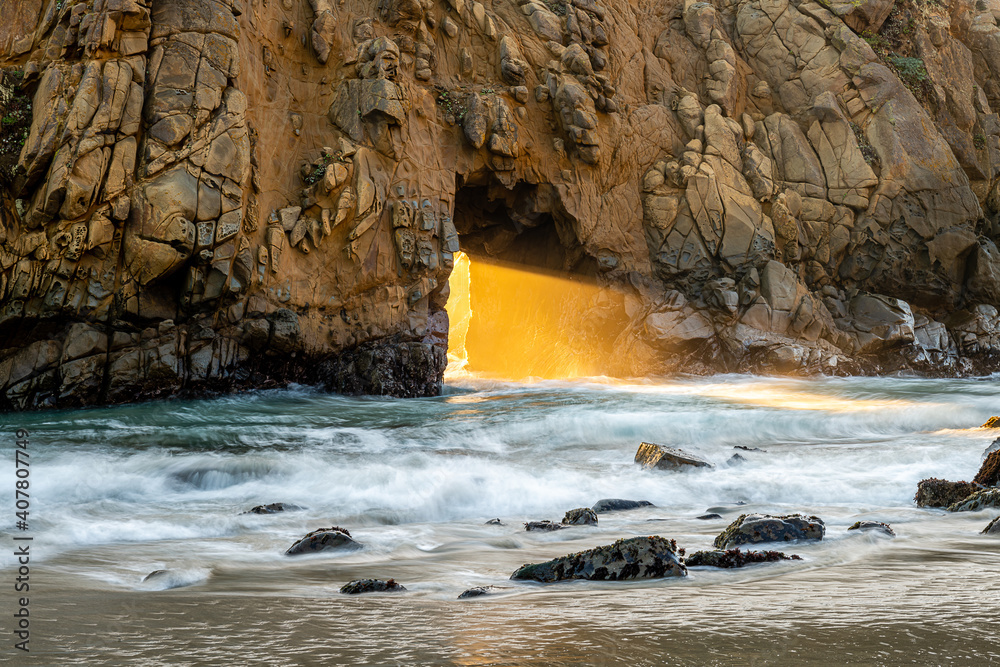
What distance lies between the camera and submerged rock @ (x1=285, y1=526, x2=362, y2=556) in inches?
196

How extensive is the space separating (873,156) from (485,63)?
40.4ft

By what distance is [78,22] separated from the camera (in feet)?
44.4

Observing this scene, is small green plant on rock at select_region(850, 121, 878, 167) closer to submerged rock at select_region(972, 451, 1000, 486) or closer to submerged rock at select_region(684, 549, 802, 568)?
submerged rock at select_region(972, 451, 1000, 486)

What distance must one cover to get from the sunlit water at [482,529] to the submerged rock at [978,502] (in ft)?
0.97

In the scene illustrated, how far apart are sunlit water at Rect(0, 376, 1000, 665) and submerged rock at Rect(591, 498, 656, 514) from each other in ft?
0.64

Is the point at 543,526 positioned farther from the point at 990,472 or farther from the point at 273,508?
the point at 990,472

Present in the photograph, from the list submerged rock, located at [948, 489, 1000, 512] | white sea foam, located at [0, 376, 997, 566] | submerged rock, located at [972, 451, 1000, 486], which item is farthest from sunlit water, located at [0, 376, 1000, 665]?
submerged rock, located at [972, 451, 1000, 486]

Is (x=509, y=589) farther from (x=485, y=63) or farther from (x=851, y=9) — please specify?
(x=851, y=9)

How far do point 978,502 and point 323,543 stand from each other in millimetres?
5370

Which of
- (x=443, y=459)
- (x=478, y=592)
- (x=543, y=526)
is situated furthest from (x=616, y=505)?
(x=478, y=592)

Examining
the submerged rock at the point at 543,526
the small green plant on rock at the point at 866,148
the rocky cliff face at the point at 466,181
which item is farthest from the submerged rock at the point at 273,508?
the small green plant on rock at the point at 866,148

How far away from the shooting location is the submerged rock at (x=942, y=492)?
6.54 meters

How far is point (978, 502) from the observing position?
241 inches

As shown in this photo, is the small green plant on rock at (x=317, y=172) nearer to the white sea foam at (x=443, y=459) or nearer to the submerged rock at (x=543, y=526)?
the white sea foam at (x=443, y=459)
